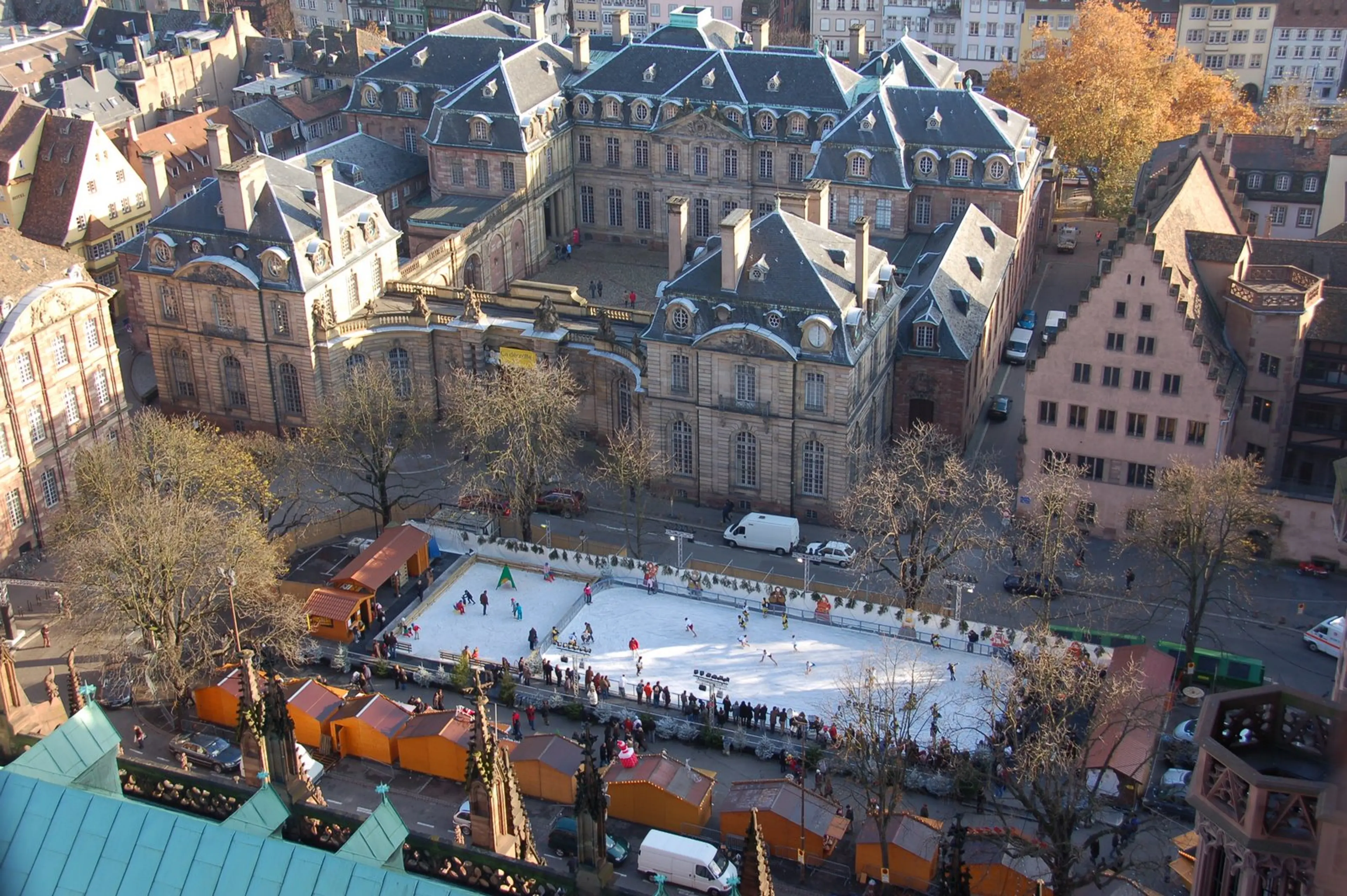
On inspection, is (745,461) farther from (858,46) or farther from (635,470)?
(858,46)

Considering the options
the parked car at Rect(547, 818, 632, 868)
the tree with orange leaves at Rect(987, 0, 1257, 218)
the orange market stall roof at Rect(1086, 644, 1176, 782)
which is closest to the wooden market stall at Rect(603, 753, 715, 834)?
the parked car at Rect(547, 818, 632, 868)

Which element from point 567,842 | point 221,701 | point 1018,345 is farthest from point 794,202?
point 567,842

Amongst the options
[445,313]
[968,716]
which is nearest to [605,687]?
[968,716]

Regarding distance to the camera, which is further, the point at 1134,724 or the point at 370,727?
the point at 370,727

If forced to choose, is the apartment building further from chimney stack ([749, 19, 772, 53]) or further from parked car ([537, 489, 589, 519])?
parked car ([537, 489, 589, 519])

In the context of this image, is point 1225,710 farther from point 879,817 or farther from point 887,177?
point 887,177
